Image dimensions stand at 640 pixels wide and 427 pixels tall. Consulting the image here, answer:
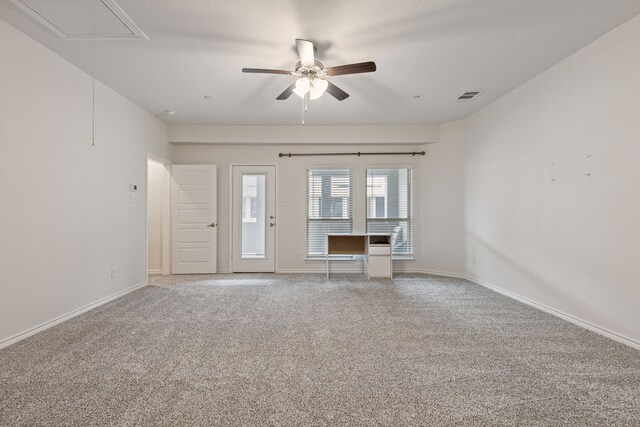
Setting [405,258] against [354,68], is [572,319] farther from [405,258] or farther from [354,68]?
[354,68]

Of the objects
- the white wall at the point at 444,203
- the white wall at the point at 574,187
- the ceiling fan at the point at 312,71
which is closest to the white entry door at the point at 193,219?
the ceiling fan at the point at 312,71

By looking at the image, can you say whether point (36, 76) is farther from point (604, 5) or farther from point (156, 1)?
point (604, 5)

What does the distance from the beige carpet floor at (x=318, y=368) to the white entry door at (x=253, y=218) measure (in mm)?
2174

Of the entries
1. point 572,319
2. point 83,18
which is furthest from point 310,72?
point 572,319

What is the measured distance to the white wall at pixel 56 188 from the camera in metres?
2.70

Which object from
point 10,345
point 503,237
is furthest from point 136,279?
point 503,237

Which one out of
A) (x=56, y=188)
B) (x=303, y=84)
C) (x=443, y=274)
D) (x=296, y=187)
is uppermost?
(x=303, y=84)

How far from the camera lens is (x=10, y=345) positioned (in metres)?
2.63

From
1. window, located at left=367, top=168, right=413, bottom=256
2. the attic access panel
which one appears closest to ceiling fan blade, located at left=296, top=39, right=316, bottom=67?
the attic access panel

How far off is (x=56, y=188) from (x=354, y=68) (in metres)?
3.23

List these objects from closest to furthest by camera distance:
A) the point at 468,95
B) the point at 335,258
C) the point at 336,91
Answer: the point at 336,91, the point at 468,95, the point at 335,258

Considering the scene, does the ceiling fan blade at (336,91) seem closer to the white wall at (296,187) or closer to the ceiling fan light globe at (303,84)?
the ceiling fan light globe at (303,84)

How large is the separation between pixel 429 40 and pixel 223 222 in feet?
14.9

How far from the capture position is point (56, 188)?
3.18m
